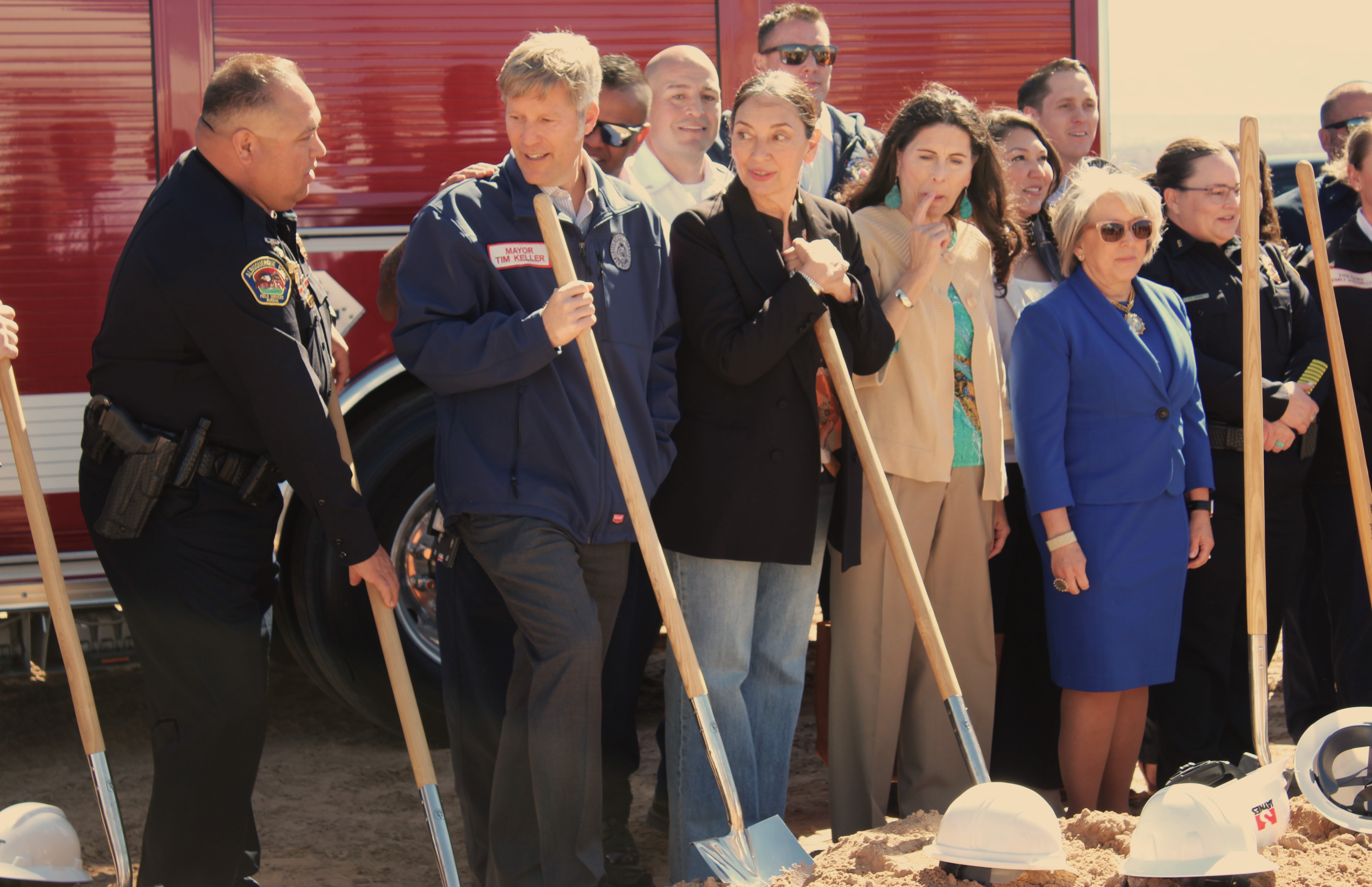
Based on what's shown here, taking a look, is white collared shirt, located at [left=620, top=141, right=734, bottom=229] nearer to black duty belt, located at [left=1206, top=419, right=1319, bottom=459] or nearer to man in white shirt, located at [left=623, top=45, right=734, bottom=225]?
man in white shirt, located at [left=623, top=45, right=734, bottom=225]

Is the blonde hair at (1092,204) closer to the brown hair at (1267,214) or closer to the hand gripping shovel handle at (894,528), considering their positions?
the brown hair at (1267,214)

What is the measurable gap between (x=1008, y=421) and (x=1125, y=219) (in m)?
0.68

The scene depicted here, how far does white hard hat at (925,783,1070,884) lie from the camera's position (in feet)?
7.79

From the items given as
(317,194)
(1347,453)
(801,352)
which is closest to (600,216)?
(801,352)

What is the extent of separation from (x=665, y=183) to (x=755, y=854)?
2.08m

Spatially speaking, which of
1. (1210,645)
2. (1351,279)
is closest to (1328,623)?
(1210,645)

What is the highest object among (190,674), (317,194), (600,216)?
(317,194)

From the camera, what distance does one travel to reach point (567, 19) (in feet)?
14.1

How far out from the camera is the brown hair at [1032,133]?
3.83m

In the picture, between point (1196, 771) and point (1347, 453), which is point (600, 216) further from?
point (1347, 453)

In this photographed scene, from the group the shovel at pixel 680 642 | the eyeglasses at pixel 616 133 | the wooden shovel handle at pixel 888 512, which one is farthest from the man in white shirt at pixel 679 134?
the shovel at pixel 680 642

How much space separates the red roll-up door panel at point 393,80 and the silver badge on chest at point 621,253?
158cm

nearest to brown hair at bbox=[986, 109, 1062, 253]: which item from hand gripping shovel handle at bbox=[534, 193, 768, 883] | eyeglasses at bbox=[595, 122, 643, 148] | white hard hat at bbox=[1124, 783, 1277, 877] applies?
eyeglasses at bbox=[595, 122, 643, 148]

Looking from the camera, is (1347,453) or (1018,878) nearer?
(1018,878)
